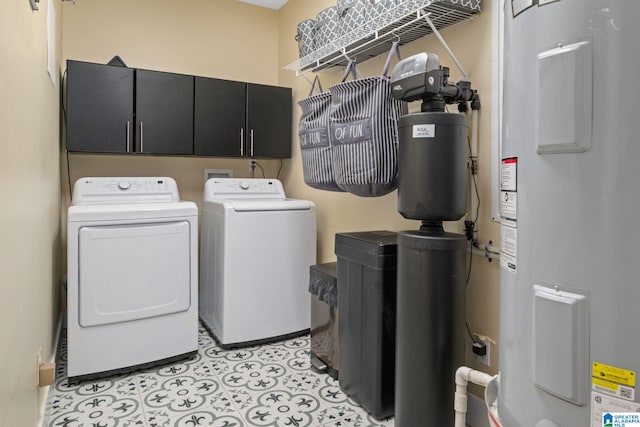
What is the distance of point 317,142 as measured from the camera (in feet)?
7.24

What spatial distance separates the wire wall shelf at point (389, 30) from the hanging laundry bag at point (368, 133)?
156 millimetres

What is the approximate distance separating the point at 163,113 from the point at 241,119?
1.89ft

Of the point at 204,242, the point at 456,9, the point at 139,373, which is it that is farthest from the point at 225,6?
the point at 139,373

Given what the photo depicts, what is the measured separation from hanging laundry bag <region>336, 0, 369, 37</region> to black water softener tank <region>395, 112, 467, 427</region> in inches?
33.9

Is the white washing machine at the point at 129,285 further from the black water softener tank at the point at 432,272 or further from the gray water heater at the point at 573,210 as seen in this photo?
the gray water heater at the point at 573,210

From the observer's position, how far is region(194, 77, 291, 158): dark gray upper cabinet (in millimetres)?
2998

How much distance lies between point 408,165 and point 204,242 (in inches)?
78.2

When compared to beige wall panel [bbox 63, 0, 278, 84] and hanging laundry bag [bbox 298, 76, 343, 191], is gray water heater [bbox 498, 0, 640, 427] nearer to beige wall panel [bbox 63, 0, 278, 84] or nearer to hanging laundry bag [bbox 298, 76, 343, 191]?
hanging laundry bag [bbox 298, 76, 343, 191]

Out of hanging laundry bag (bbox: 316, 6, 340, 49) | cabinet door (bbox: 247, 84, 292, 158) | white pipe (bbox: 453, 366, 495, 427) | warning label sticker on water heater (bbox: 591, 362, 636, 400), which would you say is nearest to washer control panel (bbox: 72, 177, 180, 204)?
cabinet door (bbox: 247, 84, 292, 158)

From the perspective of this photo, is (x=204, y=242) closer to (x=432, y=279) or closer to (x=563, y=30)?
(x=432, y=279)

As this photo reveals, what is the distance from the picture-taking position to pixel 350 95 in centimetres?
189

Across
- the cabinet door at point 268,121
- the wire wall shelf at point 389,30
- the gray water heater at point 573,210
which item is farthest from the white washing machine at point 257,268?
the gray water heater at point 573,210

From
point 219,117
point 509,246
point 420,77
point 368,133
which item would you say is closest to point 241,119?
point 219,117

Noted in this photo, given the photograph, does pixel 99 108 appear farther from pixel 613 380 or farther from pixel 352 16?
pixel 613 380
